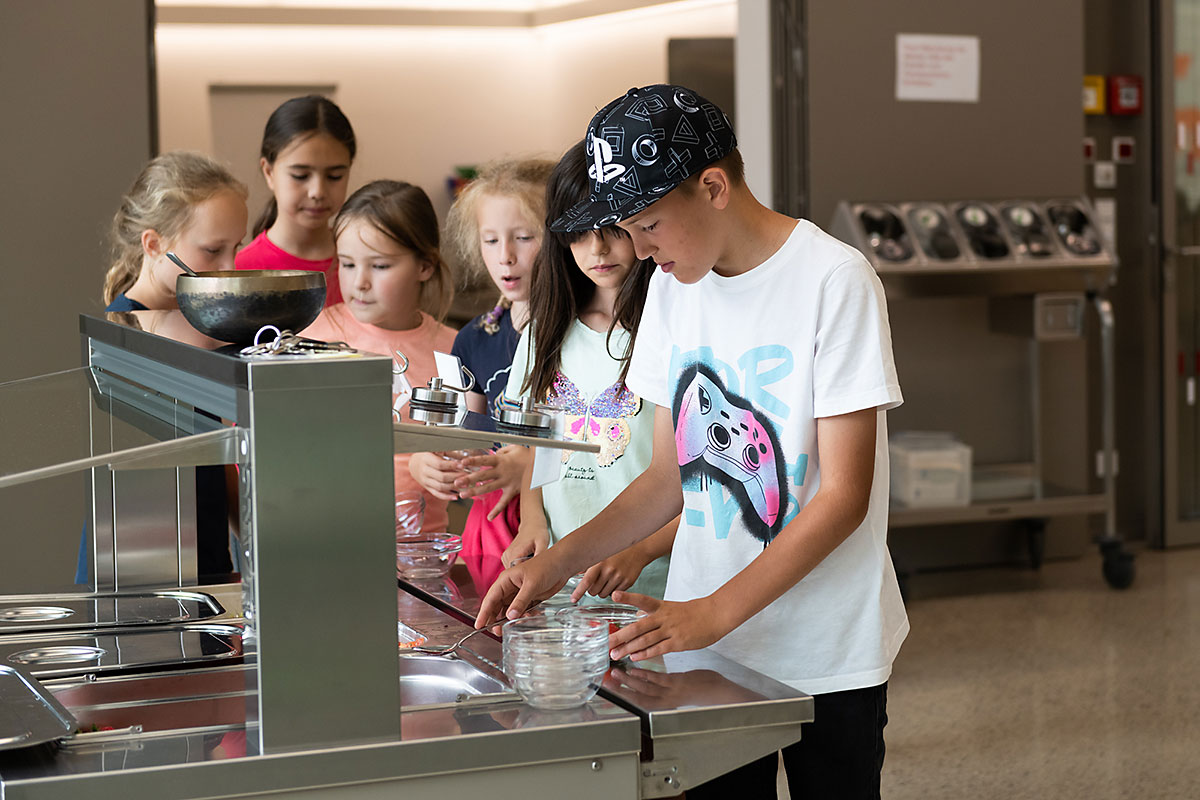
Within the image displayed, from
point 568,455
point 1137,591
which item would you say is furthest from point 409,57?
point 568,455

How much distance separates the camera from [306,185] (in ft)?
9.37

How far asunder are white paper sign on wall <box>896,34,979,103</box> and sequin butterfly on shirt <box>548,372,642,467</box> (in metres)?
2.85

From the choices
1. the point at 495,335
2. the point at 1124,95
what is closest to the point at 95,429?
the point at 495,335

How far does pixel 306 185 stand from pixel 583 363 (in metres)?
1.13

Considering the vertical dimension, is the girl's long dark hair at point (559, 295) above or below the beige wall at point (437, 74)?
below

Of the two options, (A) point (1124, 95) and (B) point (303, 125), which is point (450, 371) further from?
(A) point (1124, 95)

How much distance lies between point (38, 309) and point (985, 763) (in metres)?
2.65

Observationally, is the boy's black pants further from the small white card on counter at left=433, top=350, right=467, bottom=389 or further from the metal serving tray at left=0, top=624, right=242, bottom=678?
the metal serving tray at left=0, top=624, right=242, bottom=678

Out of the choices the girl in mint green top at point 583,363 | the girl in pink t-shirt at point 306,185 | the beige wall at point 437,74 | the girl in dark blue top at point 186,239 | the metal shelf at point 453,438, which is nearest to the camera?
the metal shelf at point 453,438

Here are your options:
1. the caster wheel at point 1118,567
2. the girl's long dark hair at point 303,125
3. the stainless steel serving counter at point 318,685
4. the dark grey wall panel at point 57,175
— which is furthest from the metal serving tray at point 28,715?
the caster wheel at point 1118,567

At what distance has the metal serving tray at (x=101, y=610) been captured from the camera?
1521mm

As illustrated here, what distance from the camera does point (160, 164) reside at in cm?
232

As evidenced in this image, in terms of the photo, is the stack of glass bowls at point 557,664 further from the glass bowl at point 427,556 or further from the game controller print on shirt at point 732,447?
the glass bowl at point 427,556

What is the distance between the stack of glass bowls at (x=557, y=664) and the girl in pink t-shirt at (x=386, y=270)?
1198 millimetres
